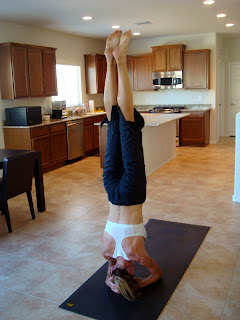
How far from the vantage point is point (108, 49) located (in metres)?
2.18

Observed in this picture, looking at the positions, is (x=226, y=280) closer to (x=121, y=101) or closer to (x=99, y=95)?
(x=121, y=101)

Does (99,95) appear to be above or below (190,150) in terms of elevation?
above

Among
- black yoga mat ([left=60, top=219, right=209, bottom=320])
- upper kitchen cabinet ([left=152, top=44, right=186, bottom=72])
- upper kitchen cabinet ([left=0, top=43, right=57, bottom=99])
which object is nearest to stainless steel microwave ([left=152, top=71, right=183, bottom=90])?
upper kitchen cabinet ([left=152, top=44, right=186, bottom=72])

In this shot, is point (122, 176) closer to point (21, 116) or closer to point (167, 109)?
point (21, 116)

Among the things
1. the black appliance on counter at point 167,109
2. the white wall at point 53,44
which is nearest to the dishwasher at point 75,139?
the white wall at point 53,44

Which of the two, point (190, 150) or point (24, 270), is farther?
point (190, 150)

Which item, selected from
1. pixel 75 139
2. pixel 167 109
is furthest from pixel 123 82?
pixel 167 109

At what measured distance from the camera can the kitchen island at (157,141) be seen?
5809 mm

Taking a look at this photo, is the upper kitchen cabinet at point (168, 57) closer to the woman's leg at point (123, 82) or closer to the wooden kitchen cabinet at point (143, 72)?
the wooden kitchen cabinet at point (143, 72)

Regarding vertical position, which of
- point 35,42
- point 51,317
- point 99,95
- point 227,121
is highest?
point 35,42

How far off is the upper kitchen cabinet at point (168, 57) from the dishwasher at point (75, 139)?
255 centimetres

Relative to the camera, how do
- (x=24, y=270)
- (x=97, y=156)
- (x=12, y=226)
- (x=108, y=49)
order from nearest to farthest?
1. (x=108, y=49)
2. (x=24, y=270)
3. (x=12, y=226)
4. (x=97, y=156)

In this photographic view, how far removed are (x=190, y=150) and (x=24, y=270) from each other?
18.5 feet

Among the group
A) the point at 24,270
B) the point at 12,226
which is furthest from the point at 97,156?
the point at 24,270
